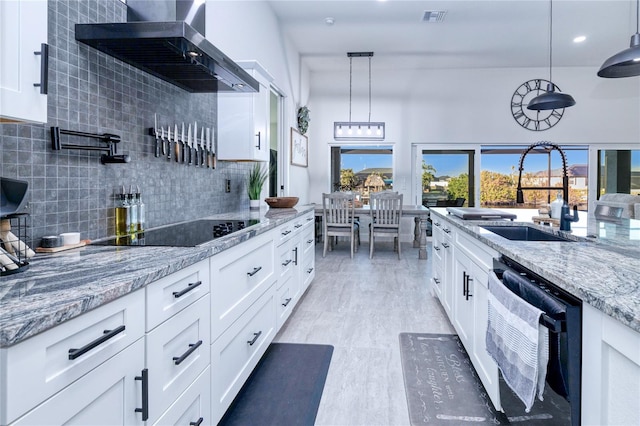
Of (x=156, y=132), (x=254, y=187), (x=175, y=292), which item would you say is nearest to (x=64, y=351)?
(x=175, y=292)

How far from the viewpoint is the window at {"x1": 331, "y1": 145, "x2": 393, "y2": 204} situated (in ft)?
25.9

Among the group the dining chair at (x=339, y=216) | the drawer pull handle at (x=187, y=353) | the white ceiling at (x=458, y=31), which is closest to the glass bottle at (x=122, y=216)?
the drawer pull handle at (x=187, y=353)

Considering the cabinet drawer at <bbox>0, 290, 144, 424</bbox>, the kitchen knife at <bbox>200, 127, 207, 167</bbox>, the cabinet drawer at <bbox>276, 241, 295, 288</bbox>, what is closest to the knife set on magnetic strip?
the kitchen knife at <bbox>200, 127, 207, 167</bbox>

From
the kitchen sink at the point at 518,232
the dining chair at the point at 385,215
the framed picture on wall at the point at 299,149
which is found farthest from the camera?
the framed picture on wall at the point at 299,149

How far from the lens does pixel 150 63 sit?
207cm

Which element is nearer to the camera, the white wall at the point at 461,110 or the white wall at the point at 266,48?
the white wall at the point at 266,48

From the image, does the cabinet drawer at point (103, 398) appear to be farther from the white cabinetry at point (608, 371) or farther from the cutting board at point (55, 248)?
the white cabinetry at point (608, 371)

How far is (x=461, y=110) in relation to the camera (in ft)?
24.9

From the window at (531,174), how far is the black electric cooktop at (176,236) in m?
6.61

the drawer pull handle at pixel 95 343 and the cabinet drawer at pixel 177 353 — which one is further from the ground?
the drawer pull handle at pixel 95 343

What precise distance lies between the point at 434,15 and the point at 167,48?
13.6ft

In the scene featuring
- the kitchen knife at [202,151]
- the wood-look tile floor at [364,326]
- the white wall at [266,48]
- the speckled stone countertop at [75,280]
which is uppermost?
the white wall at [266,48]

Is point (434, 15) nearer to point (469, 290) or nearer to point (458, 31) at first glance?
point (458, 31)

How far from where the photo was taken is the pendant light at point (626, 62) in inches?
100
